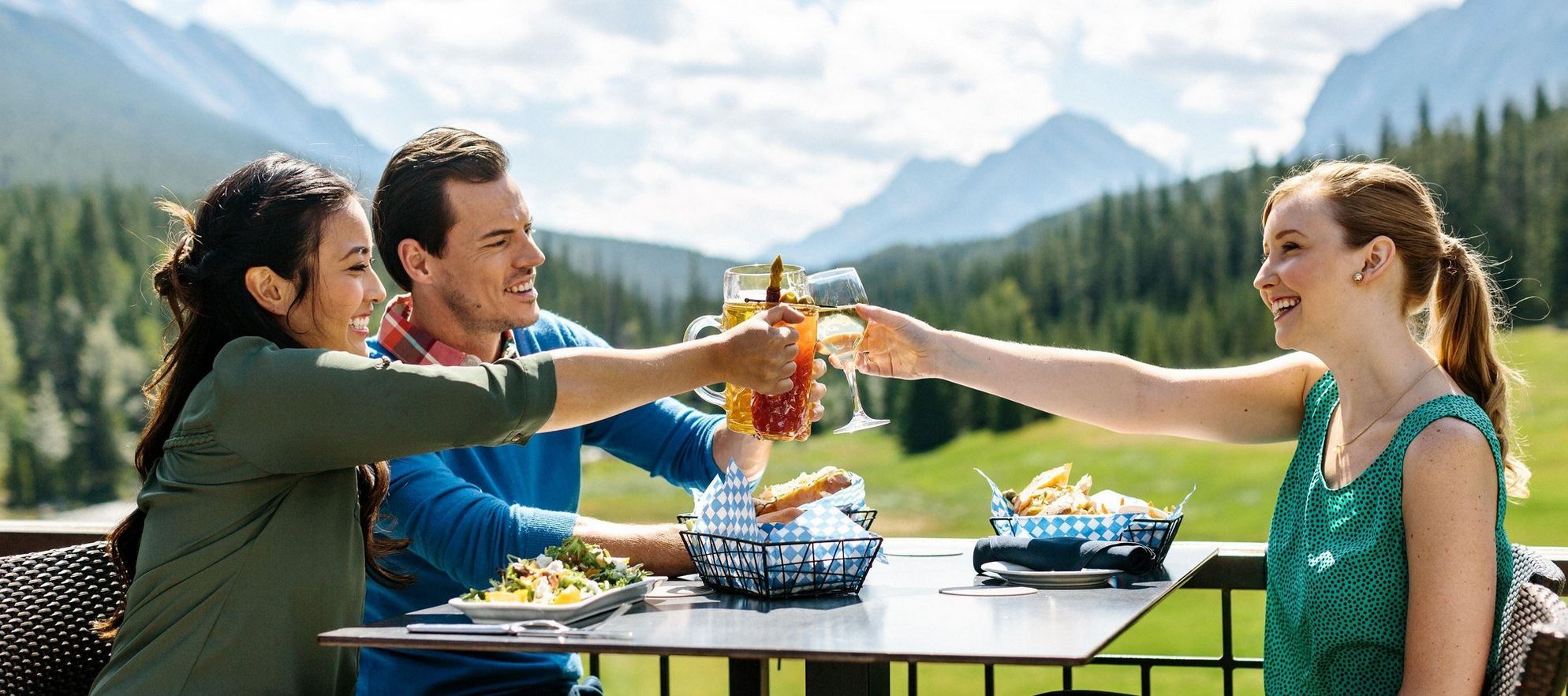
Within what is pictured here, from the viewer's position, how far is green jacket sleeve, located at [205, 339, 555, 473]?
1.89 meters

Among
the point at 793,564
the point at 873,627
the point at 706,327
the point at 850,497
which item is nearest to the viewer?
the point at 873,627

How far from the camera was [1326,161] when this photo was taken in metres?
2.49

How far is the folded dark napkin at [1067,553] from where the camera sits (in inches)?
85.4

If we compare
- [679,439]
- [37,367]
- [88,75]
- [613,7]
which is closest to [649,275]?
[37,367]

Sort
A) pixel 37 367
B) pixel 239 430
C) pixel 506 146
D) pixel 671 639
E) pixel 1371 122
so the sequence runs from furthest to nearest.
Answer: pixel 1371 122, pixel 37 367, pixel 506 146, pixel 239 430, pixel 671 639

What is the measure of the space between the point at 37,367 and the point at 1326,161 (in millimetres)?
54300

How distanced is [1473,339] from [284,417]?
6.35ft

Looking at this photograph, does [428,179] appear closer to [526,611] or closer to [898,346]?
[898,346]

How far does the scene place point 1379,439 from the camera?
7.36 ft

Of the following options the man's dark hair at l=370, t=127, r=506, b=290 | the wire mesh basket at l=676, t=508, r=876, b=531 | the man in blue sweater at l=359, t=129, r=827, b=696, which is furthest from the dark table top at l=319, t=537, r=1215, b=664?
the man's dark hair at l=370, t=127, r=506, b=290

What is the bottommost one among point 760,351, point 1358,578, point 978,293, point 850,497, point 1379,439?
point 1358,578

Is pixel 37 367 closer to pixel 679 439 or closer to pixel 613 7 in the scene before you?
pixel 679 439

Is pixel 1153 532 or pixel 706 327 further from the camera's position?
pixel 706 327

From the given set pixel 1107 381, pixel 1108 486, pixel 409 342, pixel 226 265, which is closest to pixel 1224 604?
pixel 1107 381
